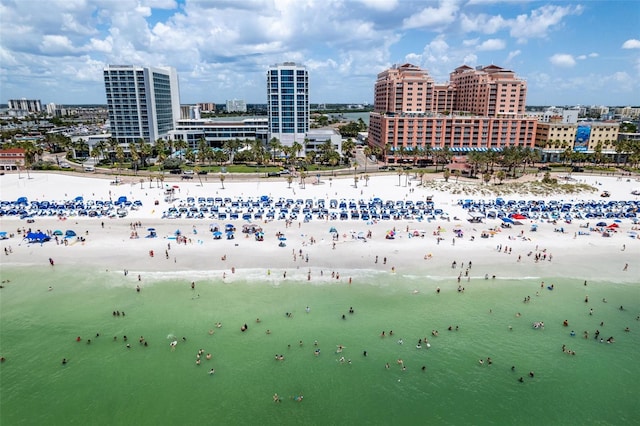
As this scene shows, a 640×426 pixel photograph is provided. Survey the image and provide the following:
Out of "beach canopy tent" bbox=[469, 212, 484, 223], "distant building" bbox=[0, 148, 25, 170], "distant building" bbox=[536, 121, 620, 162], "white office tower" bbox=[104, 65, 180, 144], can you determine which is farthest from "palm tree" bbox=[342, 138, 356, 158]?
"distant building" bbox=[0, 148, 25, 170]

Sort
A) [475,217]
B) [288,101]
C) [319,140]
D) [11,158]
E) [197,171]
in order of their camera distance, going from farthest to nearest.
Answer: [319,140] < [288,101] < [11,158] < [197,171] < [475,217]

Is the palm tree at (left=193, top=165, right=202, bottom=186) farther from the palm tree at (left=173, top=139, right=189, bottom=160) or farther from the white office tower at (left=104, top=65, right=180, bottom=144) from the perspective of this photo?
the white office tower at (left=104, top=65, right=180, bottom=144)

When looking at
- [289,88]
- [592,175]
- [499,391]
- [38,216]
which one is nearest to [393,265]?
Result: [499,391]

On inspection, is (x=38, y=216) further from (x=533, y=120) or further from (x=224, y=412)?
(x=533, y=120)

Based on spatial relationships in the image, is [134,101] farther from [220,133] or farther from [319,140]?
[319,140]

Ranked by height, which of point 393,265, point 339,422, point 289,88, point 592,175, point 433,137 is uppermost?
point 289,88

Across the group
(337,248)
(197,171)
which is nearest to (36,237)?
(337,248)
